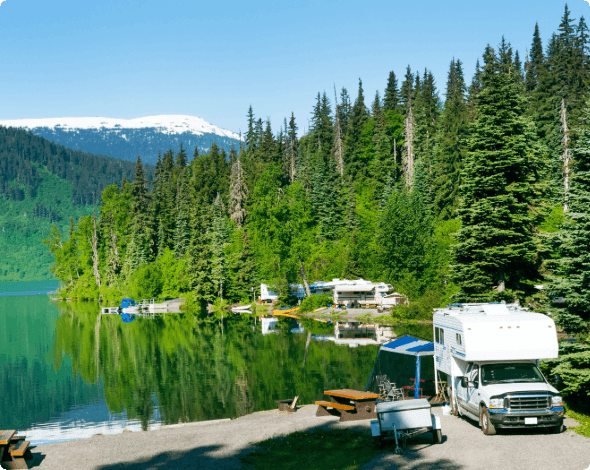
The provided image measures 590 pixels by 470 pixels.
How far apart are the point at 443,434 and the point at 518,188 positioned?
1481cm

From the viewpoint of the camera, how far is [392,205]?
64875mm

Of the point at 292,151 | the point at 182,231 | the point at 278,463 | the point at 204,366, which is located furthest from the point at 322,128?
the point at 278,463

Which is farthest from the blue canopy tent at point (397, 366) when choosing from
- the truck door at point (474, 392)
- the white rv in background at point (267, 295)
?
the white rv in background at point (267, 295)

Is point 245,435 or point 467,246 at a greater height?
point 467,246

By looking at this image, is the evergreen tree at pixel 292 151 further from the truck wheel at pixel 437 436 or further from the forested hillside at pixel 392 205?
the truck wheel at pixel 437 436

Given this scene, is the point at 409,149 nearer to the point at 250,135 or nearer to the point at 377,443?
the point at 250,135

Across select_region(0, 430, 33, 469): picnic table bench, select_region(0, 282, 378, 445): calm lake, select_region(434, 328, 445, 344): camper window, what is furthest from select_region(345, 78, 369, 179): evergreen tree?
select_region(0, 430, 33, 469): picnic table bench

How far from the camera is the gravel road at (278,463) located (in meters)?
13.0

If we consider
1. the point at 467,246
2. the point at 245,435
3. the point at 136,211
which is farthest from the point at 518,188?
the point at 136,211

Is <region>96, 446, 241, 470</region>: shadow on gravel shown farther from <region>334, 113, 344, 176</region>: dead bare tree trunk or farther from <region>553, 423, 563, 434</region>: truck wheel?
<region>334, 113, 344, 176</region>: dead bare tree trunk

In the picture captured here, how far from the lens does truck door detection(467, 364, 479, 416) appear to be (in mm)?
15734

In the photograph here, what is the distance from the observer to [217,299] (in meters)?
81.1

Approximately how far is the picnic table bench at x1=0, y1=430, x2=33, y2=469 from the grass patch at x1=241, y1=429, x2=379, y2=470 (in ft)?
18.0

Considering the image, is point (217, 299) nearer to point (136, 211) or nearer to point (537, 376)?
point (136, 211)
